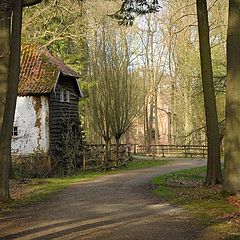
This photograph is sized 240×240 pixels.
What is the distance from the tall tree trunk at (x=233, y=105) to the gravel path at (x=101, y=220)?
1803 millimetres

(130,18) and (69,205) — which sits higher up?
(130,18)

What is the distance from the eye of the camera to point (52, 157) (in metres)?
28.0

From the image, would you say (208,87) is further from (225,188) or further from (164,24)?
(164,24)

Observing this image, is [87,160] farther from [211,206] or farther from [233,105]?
[211,206]

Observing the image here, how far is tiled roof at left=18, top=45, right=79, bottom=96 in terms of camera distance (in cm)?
2906

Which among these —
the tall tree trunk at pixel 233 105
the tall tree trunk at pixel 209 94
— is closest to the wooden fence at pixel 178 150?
the tall tree trunk at pixel 209 94

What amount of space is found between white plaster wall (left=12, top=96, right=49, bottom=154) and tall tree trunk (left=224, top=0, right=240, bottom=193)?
18.3 meters

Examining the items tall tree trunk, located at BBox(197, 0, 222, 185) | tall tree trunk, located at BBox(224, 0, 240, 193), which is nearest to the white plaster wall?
tall tree trunk, located at BBox(197, 0, 222, 185)

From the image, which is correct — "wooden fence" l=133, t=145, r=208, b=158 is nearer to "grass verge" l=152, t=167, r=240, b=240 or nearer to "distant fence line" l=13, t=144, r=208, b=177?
"distant fence line" l=13, t=144, r=208, b=177

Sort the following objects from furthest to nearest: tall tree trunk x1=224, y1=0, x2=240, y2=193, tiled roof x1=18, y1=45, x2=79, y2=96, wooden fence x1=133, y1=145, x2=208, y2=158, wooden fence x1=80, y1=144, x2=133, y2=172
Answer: wooden fence x1=133, y1=145, x2=208, y2=158 < tiled roof x1=18, y1=45, x2=79, y2=96 < wooden fence x1=80, y1=144, x2=133, y2=172 < tall tree trunk x1=224, y1=0, x2=240, y2=193

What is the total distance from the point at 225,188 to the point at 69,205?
4.34 m

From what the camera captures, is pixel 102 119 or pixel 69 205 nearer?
pixel 69 205

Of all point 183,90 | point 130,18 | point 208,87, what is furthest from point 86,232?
point 183,90

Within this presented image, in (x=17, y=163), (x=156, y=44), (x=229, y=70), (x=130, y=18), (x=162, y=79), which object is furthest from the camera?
(x=162, y=79)
